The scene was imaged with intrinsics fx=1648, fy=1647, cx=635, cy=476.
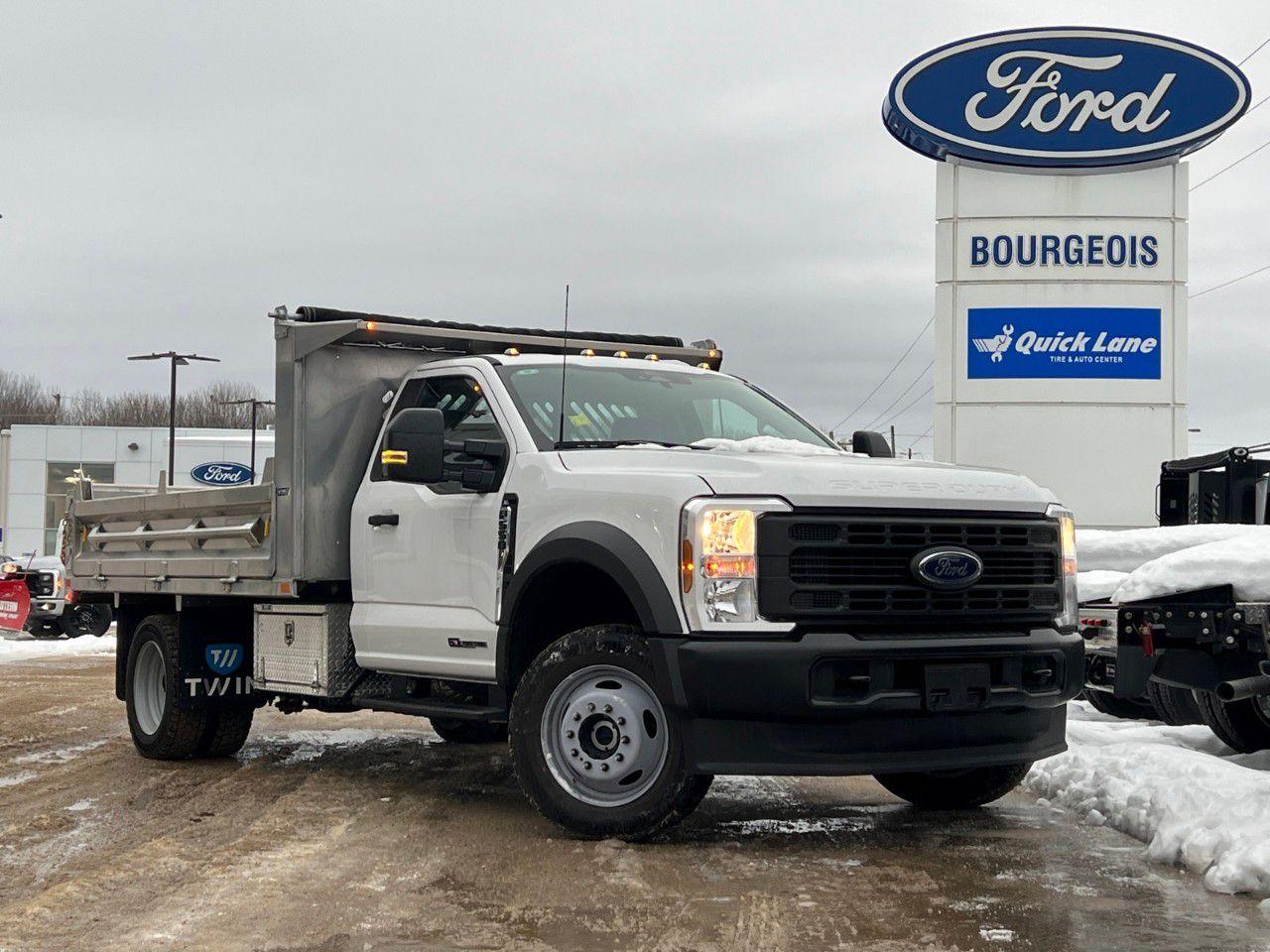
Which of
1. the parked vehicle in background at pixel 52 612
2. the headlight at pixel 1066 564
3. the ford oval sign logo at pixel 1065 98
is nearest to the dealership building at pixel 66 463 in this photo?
the parked vehicle in background at pixel 52 612

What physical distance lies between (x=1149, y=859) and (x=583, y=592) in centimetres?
258

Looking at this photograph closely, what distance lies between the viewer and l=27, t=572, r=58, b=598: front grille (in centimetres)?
2308

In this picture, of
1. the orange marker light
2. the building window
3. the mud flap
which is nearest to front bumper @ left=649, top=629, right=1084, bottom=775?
the orange marker light

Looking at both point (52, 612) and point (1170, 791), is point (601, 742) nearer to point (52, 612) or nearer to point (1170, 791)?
point (1170, 791)

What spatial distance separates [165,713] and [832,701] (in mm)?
5010

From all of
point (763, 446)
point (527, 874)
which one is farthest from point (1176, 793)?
point (527, 874)

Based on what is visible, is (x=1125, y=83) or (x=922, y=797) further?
(x=1125, y=83)

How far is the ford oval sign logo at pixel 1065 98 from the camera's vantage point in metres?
21.4

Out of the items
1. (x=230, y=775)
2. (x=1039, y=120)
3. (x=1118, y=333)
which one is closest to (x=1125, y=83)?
(x=1039, y=120)

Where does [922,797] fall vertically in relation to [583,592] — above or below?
below

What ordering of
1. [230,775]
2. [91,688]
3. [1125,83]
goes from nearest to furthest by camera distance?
1. [230,775]
2. [91,688]
3. [1125,83]

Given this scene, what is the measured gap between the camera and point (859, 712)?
6.28 metres

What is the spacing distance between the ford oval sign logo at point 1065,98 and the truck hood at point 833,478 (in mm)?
15559

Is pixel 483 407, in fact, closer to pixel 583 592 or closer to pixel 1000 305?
pixel 583 592
